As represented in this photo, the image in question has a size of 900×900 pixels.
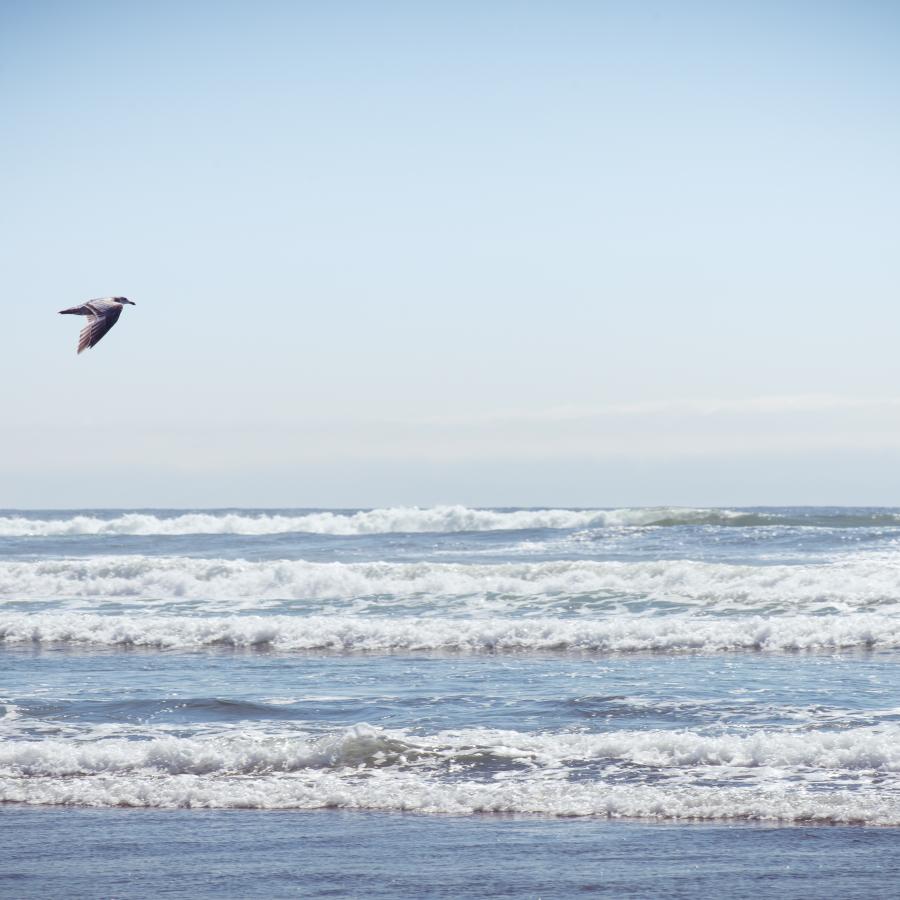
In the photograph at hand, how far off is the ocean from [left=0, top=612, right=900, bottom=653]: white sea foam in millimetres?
51

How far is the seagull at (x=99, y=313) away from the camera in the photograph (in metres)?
9.92

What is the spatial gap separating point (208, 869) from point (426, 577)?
1586cm

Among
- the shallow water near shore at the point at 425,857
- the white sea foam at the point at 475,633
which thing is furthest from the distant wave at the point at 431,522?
the shallow water near shore at the point at 425,857

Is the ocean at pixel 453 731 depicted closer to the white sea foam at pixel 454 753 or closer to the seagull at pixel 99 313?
the white sea foam at pixel 454 753

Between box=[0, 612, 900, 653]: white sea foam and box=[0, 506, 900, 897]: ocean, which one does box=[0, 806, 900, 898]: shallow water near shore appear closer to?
box=[0, 506, 900, 897]: ocean

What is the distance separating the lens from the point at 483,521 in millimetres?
45094

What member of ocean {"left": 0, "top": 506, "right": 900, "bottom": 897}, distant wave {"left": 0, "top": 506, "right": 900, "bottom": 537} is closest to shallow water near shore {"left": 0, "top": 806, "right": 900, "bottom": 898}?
ocean {"left": 0, "top": 506, "right": 900, "bottom": 897}

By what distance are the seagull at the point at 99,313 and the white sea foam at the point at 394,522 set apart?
1316 inches

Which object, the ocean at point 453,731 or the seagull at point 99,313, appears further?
the seagull at point 99,313

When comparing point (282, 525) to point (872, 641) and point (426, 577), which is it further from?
point (872, 641)

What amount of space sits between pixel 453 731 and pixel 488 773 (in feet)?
4.30

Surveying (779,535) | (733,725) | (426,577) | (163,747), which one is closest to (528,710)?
(733,725)

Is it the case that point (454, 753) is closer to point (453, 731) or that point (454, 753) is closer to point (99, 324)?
point (453, 731)

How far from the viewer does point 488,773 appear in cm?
920
